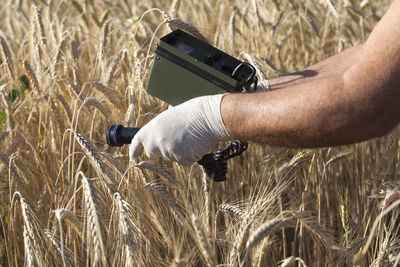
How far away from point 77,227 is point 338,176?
143 cm

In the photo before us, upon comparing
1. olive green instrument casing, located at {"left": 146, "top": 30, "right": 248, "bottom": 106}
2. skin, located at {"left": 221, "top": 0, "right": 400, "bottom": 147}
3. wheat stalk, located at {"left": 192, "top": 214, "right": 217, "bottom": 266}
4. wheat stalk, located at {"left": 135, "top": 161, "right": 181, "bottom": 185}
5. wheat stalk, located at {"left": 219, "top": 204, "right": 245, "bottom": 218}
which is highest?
olive green instrument casing, located at {"left": 146, "top": 30, "right": 248, "bottom": 106}

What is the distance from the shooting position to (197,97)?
6.17 feet

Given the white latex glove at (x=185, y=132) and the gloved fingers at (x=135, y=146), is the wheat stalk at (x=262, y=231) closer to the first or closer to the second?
the white latex glove at (x=185, y=132)

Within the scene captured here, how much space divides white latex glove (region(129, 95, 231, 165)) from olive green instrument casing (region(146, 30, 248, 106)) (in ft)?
Result: 0.25

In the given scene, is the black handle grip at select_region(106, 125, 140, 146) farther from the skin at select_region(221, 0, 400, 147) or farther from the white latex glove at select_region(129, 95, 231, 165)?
the skin at select_region(221, 0, 400, 147)

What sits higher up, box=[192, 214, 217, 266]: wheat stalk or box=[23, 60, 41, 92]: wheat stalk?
box=[23, 60, 41, 92]: wheat stalk

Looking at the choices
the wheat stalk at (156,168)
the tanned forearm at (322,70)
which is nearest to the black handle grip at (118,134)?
the wheat stalk at (156,168)

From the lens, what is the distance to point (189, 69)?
6.05ft

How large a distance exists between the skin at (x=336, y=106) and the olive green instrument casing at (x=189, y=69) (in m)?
0.10

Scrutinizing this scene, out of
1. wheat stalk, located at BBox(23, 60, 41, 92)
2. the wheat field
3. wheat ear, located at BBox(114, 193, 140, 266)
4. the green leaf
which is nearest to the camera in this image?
wheat ear, located at BBox(114, 193, 140, 266)

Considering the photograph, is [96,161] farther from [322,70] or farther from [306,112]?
[322,70]

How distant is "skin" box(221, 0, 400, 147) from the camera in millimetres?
1511

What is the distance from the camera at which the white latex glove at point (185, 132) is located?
5.92 ft

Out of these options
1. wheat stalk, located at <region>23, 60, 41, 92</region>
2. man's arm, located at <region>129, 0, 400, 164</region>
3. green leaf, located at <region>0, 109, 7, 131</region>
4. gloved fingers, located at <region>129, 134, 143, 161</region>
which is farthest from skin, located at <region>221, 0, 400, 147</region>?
green leaf, located at <region>0, 109, 7, 131</region>
